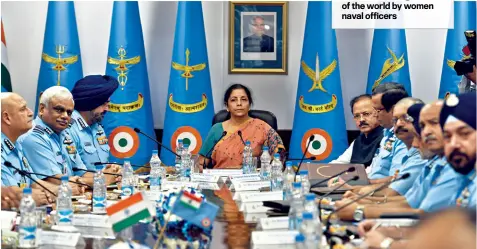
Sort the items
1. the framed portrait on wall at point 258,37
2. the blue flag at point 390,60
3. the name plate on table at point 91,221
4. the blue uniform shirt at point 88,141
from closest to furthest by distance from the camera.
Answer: the name plate on table at point 91,221 → the blue uniform shirt at point 88,141 → the blue flag at point 390,60 → the framed portrait on wall at point 258,37

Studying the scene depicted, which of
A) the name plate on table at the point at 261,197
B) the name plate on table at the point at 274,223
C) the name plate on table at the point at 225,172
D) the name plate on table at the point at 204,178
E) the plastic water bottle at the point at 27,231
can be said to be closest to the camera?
the plastic water bottle at the point at 27,231

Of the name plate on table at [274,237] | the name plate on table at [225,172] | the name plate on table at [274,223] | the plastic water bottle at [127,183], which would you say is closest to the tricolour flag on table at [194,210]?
the name plate on table at [274,237]

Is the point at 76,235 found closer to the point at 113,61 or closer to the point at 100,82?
the point at 100,82

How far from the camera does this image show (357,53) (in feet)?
21.7

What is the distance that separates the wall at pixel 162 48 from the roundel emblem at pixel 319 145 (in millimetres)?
495

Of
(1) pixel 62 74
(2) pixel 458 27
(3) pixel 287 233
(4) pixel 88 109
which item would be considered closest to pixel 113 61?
(1) pixel 62 74

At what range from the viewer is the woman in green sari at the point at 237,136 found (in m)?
5.30

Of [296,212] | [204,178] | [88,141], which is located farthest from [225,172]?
[296,212]

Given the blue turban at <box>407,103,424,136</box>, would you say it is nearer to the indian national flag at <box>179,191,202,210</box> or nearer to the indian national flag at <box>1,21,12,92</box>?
the indian national flag at <box>179,191,202,210</box>

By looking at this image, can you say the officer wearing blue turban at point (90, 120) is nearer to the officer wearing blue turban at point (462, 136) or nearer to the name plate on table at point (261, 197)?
the name plate on table at point (261, 197)

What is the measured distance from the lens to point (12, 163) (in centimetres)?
381

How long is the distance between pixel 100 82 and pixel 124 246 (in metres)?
3.37

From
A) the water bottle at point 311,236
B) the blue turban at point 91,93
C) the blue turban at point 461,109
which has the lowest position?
the water bottle at point 311,236

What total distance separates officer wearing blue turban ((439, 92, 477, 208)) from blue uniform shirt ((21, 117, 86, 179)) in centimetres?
246
